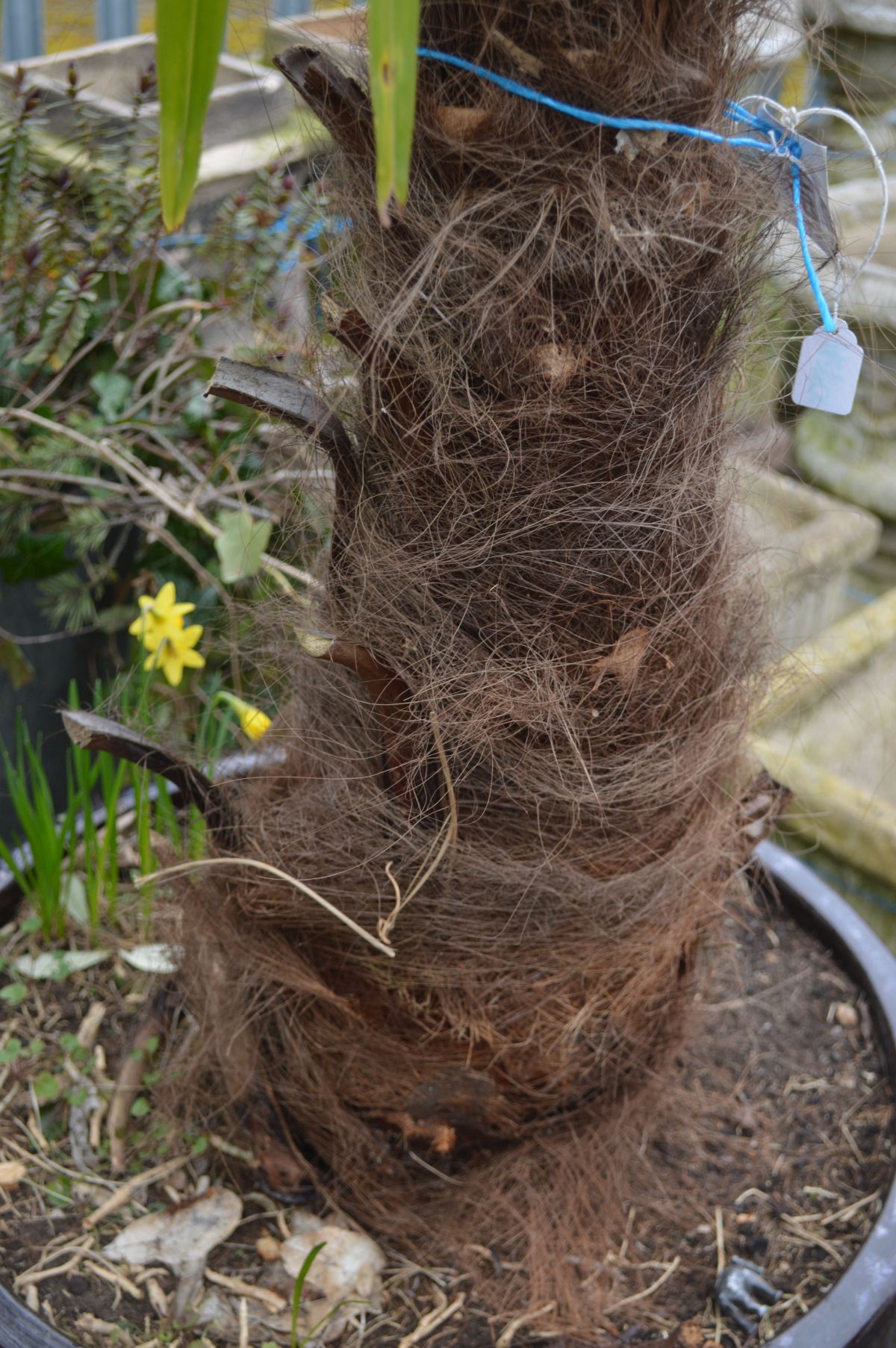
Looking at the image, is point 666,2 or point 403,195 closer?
point 403,195

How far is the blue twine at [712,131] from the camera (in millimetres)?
626

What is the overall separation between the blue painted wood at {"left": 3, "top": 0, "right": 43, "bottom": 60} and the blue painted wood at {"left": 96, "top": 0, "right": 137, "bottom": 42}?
13 centimetres

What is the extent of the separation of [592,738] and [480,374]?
0.25m

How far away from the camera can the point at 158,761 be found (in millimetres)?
864

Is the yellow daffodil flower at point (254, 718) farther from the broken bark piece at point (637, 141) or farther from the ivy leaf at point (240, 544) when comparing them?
the broken bark piece at point (637, 141)

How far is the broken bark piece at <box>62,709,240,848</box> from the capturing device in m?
0.83

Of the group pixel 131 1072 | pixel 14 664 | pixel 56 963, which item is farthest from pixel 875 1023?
pixel 14 664

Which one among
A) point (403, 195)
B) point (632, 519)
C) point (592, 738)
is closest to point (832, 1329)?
point (592, 738)

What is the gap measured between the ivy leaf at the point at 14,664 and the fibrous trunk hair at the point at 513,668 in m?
0.73

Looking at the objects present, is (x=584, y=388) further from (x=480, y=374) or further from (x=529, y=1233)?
(x=529, y=1233)

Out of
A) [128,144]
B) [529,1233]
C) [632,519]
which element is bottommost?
[529,1233]

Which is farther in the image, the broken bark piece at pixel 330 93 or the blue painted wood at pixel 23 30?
the blue painted wood at pixel 23 30

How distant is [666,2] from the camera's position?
63cm

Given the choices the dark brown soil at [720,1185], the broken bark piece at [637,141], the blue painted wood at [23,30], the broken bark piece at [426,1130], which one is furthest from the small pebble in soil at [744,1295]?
the blue painted wood at [23,30]
